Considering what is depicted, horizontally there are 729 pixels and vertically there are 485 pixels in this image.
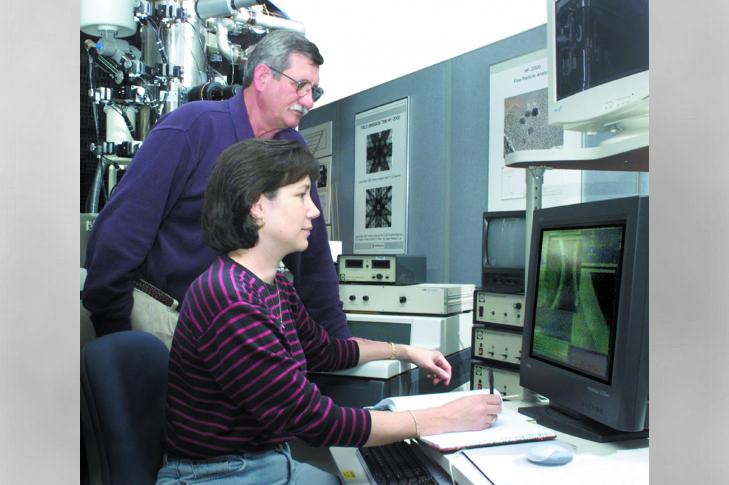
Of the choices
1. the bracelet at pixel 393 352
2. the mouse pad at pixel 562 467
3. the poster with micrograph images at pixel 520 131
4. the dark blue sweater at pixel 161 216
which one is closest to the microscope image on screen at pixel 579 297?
the mouse pad at pixel 562 467

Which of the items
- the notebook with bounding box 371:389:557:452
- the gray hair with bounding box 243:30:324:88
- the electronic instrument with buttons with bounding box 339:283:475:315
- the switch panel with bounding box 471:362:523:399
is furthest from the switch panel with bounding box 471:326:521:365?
the gray hair with bounding box 243:30:324:88

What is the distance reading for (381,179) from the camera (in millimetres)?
2695

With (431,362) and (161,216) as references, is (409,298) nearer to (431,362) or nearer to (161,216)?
(431,362)

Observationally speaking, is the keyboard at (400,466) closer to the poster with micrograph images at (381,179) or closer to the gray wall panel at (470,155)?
the gray wall panel at (470,155)

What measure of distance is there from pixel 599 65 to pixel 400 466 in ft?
2.82

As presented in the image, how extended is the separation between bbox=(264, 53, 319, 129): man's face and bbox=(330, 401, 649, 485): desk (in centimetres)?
96

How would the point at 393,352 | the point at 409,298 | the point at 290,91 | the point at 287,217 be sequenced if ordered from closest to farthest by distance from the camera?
the point at 287,217 → the point at 393,352 → the point at 290,91 → the point at 409,298

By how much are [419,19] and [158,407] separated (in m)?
1.01

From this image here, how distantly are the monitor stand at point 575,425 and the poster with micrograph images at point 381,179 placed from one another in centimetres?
160

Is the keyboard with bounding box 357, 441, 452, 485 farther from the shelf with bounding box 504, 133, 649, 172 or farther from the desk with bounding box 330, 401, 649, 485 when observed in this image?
the shelf with bounding box 504, 133, 649, 172

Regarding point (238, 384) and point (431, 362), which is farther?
point (431, 362)

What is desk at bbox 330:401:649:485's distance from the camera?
65cm

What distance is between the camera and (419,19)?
1.39 meters

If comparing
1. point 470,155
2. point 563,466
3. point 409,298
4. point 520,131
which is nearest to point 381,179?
point 470,155
